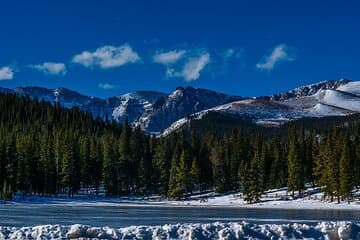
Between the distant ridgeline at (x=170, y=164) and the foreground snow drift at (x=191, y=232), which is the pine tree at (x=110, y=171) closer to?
the distant ridgeline at (x=170, y=164)

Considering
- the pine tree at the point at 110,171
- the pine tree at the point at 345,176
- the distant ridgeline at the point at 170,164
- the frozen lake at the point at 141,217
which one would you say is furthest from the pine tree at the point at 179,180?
the frozen lake at the point at 141,217

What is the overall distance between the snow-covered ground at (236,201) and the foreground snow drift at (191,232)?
6028 cm

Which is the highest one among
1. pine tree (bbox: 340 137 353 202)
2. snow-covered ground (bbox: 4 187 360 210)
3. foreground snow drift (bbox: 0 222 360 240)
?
pine tree (bbox: 340 137 353 202)

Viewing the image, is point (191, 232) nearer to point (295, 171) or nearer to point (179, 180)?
point (295, 171)

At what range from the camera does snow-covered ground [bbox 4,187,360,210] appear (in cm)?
9956

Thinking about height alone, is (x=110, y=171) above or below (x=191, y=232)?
above

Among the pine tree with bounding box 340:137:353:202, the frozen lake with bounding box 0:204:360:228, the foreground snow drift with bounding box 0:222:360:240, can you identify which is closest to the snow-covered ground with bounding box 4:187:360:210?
the pine tree with bounding box 340:137:353:202

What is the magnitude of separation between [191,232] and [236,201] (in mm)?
82757

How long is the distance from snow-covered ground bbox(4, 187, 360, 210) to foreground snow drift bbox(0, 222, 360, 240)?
60281 mm

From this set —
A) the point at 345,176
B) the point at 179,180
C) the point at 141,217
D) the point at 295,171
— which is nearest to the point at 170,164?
the point at 179,180

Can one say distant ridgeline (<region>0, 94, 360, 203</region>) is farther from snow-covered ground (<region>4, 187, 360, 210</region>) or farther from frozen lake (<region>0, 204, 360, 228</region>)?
frozen lake (<region>0, 204, 360, 228</region>)

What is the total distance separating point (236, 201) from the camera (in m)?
114

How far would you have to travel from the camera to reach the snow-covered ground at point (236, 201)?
327ft

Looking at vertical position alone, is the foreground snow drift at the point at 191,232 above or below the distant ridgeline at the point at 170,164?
below
